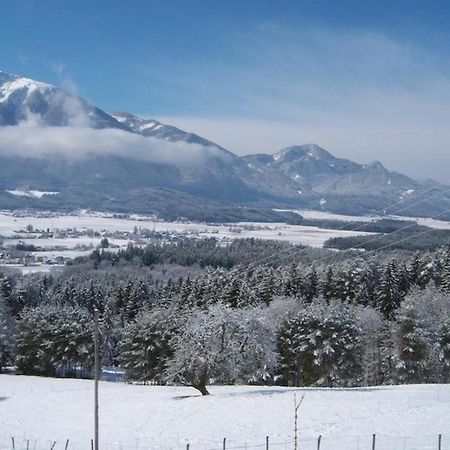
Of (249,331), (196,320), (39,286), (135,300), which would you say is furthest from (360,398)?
(39,286)

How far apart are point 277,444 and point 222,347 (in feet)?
55.3

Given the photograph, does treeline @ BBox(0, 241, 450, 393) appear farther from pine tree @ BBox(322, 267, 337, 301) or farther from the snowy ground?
the snowy ground

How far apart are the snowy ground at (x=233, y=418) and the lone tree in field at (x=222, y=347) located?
1649 millimetres

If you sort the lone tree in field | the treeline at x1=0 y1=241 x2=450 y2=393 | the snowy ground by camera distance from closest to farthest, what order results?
1. the snowy ground
2. the lone tree in field
3. the treeline at x1=0 y1=241 x2=450 y2=393

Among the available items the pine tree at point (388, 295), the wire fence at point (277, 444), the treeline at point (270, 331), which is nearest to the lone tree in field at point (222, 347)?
the treeline at point (270, 331)

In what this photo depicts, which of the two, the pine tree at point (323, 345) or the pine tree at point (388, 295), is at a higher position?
the pine tree at point (388, 295)

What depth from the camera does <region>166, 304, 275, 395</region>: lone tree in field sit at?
4525 centimetres

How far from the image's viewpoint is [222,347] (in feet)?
149

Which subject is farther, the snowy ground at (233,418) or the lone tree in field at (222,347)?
the lone tree in field at (222,347)

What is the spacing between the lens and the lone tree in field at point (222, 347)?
148ft

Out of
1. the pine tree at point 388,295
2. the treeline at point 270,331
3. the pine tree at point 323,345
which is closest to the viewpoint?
the treeline at point 270,331

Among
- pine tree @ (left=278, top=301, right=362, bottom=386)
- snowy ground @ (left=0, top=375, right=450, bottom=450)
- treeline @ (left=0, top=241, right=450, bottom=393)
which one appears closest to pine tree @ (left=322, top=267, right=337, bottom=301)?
treeline @ (left=0, top=241, right=450, bottom=393)

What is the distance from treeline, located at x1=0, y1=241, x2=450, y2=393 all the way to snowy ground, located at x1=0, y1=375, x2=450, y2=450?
3746 mm

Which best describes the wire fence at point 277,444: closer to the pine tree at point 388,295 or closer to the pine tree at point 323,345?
the pine tree at point 323,345
